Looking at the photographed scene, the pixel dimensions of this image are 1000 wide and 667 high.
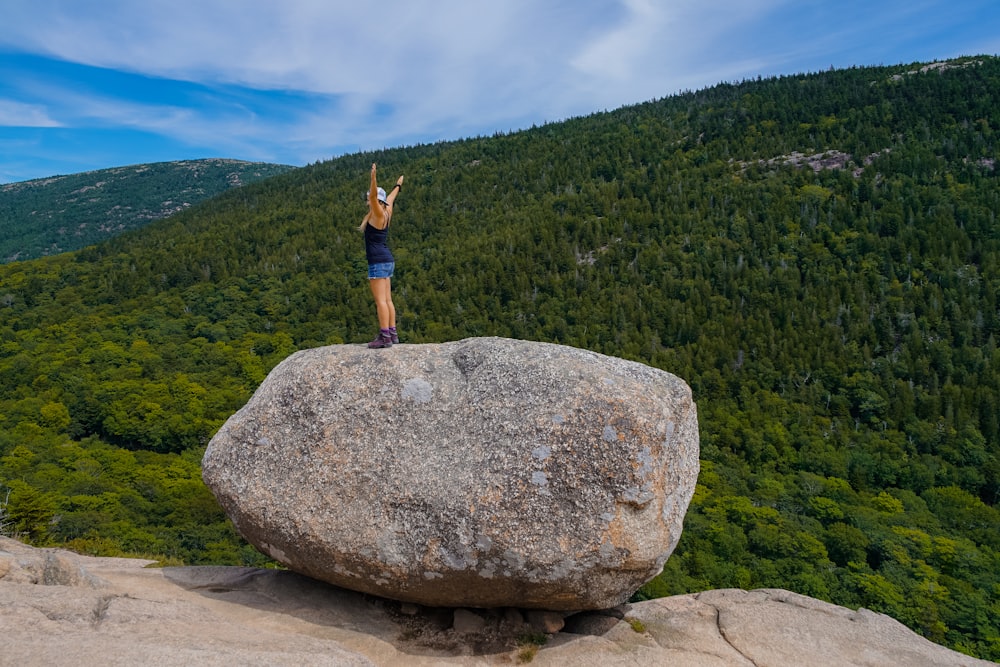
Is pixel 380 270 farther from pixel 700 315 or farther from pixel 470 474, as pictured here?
pixel 700 315

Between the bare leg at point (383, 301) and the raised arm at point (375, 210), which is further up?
the raised arm at point (375, 210)

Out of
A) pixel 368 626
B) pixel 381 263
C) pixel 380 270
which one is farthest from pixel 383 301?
pixel 368 626

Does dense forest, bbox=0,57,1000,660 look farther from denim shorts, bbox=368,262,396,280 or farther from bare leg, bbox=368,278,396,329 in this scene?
denim shorts, bbox=368,262,396,280

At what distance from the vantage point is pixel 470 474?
10031mm

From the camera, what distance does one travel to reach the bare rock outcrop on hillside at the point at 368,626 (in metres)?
7.93

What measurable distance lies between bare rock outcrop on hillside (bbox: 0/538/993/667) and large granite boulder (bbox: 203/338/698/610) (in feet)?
2.14

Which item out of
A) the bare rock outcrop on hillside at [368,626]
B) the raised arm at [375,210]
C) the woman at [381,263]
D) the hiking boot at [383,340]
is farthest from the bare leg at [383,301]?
the bare rock outcrop on hillside at [368,626]

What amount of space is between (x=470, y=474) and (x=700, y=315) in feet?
309

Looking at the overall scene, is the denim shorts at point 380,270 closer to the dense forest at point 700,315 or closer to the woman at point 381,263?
the woman at point 381,263

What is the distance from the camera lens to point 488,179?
161m

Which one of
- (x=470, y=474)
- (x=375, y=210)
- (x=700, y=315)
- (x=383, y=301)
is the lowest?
(x=470, y=474)

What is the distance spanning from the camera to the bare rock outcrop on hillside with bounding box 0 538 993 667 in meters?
7.93

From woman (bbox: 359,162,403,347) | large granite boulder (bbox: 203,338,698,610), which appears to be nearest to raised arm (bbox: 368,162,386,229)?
woman (bbox: 359,162,403,347)

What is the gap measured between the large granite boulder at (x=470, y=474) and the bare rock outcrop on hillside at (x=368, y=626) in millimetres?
652
